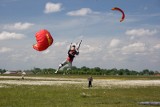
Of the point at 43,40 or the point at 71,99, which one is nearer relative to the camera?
the point at 43,40

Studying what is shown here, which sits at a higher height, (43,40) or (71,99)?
(43,40)

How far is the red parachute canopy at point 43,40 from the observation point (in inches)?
981

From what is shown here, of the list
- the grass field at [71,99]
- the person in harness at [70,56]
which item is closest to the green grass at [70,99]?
the grass field at [71,99]

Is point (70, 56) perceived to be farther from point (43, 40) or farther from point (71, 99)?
point (71, 99)

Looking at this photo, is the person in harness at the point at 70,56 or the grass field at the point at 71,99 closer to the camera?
the person in harness at the point at 70,56

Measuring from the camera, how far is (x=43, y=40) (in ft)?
81.8

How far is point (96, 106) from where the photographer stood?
29203 mm

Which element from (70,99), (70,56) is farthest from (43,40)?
(70,99)

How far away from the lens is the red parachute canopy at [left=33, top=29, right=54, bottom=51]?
2492 centimetres

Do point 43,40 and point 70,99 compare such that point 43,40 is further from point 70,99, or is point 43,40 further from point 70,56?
point 70,99

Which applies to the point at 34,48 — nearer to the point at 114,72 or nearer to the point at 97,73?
the point at 97,73

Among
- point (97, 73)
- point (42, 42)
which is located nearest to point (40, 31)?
point (42, 42)

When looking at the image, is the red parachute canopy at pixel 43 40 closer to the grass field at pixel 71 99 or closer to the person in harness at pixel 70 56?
the person in harness at pixel 70 56

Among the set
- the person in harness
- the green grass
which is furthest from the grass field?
the person in harness
